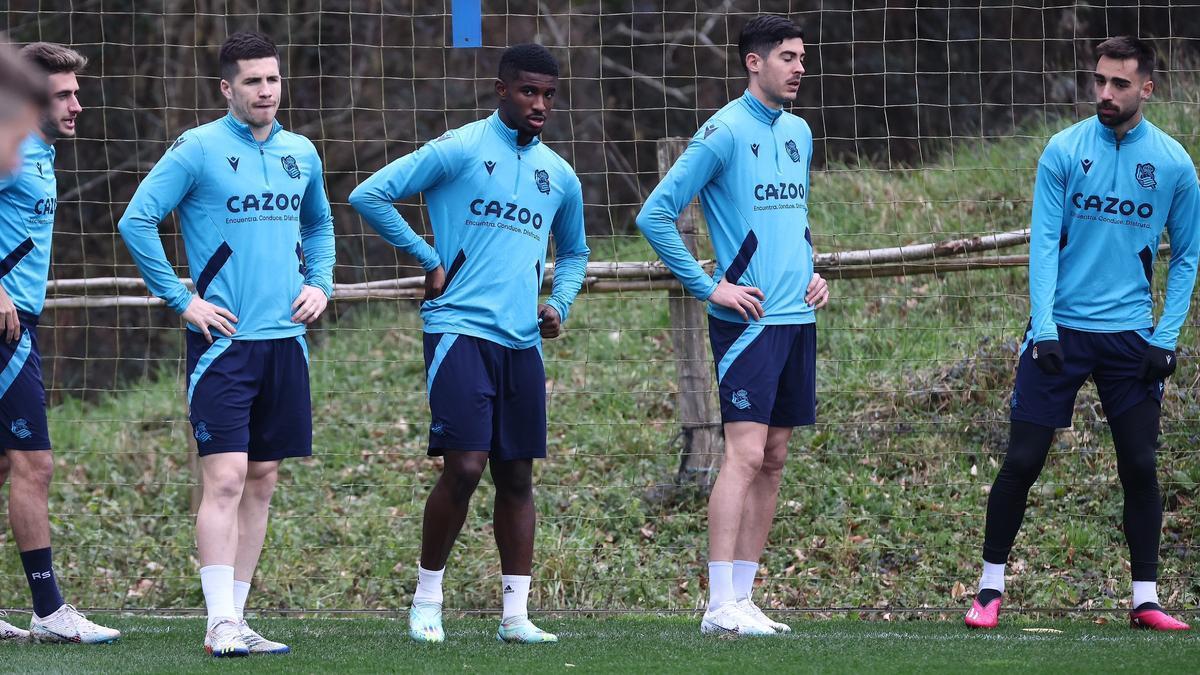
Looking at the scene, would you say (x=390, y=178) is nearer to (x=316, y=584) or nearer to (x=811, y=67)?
(x=316, y=584)

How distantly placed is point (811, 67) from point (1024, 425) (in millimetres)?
8789

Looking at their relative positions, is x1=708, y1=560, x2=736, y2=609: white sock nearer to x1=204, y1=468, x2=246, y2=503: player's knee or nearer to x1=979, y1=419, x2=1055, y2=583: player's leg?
x1=979, y1=419, x2=1055, y2=583: player's leg

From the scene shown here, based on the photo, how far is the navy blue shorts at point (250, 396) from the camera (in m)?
4.72

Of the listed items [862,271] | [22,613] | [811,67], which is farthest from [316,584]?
[811,67]

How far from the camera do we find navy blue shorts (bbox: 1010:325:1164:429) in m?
5.26

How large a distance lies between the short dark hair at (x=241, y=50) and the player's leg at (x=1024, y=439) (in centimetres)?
307

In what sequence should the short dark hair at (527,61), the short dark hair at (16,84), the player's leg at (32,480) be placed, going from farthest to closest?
the player's leg at (32,480) < the short dark hair at (527,61) < the short dark hair at (16,84)

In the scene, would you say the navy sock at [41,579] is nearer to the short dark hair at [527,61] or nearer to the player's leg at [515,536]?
the player's leg at [515,536]

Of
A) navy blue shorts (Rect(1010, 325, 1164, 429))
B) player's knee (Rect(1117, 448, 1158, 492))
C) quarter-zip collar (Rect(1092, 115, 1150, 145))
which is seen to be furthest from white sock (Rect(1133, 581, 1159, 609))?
quarter-zip collar (Rect(1092, 115, 1150, 145))

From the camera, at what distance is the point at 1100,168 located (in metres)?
5.28

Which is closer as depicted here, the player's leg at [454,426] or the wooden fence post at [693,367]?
the player's leg at [454,426]

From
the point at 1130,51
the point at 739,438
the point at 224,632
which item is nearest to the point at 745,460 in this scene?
the point at 739,438

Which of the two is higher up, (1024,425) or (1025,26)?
(1025,26)

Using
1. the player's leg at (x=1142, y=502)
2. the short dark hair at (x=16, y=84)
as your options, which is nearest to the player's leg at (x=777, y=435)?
the player's leg at (x=1142, y=502)
